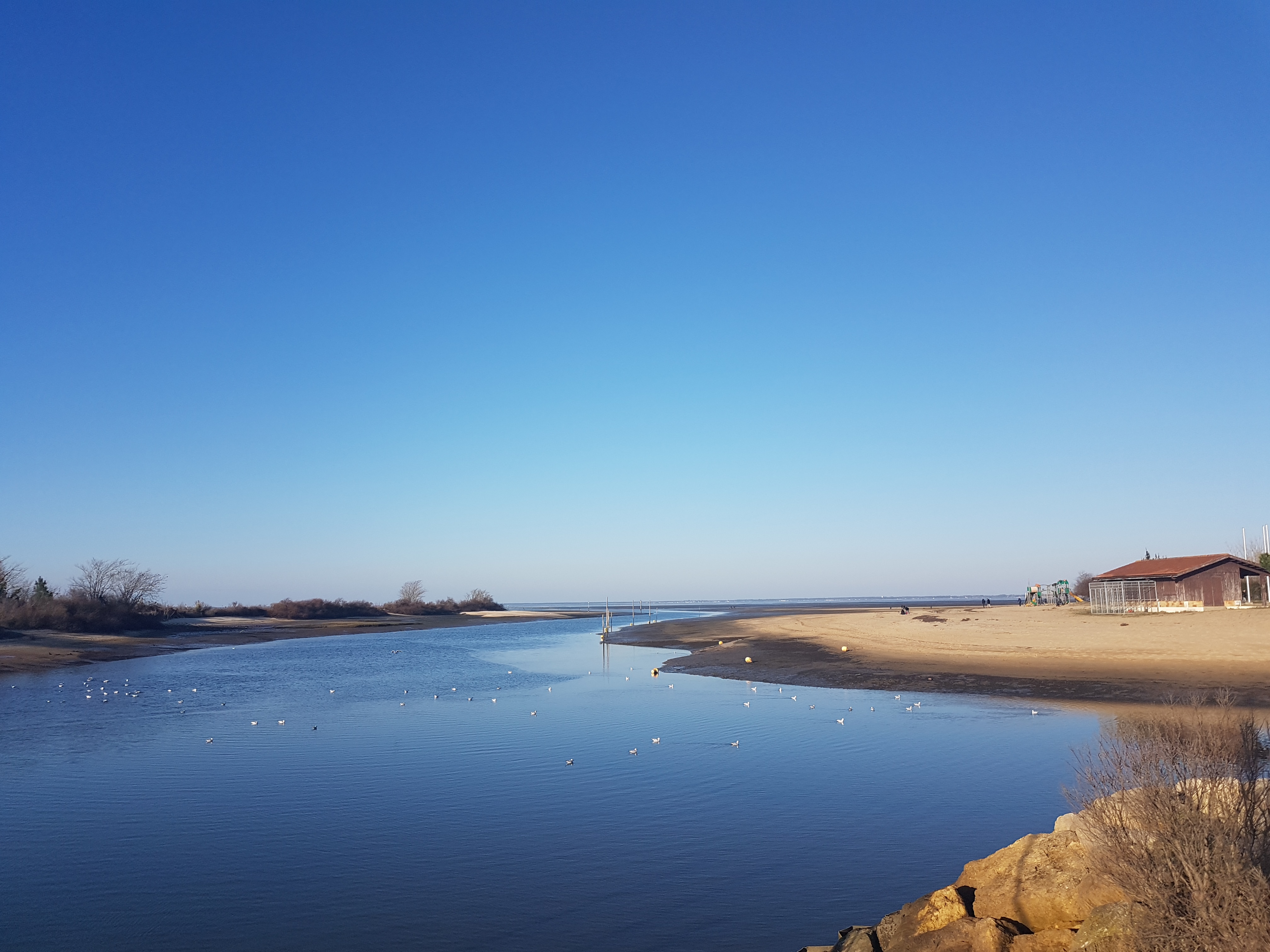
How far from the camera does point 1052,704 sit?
88.3 ft

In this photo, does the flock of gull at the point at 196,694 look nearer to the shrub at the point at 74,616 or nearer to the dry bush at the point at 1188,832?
the dry bush at the point at 1188,832

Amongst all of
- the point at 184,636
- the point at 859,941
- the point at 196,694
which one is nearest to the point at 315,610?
the point at 184,636

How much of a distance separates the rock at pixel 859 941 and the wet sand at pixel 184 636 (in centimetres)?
4895

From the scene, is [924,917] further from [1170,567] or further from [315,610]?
[315,610]

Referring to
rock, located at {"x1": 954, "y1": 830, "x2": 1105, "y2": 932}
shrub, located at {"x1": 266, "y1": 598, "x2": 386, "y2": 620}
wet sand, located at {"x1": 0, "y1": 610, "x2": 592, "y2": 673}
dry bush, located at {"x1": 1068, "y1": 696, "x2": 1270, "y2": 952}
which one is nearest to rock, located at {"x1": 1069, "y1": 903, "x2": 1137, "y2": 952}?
dry bush, located at {"x1": 1068, "y1": 696, "x2": 1270, "y2": 952}

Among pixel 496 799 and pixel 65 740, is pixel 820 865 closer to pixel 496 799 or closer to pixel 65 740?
pixel 496 799

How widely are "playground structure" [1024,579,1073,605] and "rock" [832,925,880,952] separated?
68.7 m

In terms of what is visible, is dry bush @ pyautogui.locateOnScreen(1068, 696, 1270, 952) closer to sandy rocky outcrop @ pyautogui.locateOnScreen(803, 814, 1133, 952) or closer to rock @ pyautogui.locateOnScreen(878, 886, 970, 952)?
sandy rocky outcrop @ pyautogui.locateOnScreen(803, 814, 1133, 952)

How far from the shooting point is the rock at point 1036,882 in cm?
781

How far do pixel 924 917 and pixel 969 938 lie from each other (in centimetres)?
81

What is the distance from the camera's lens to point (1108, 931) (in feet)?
22.0

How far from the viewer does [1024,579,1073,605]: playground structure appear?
72562 millimetres

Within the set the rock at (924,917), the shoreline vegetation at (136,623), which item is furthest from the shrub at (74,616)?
the rock at (924,917)

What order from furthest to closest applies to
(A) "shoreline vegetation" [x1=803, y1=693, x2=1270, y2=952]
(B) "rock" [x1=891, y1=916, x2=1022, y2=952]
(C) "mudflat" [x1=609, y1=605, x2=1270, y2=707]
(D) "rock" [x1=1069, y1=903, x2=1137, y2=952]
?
(C) "mudflat" [x1=609, y1=605, x2=1270, y2=707] → (B) "rock" [x1=891, y1=916, x2=1022, y2=952] → (D) "rock" [x1=1069, y1=903, x2=1137, y2=952] → (A) "shoreline vegetation" [x1=803, y1=693, x2=1270, y2=952]
